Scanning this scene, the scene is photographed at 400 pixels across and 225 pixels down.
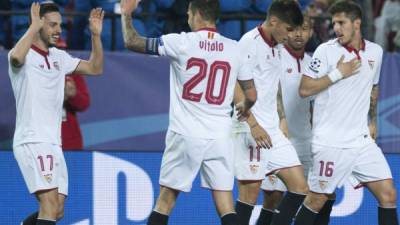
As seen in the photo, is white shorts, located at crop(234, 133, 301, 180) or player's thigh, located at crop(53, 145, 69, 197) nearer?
player's thigh, located at crop(53, 145, 69, 197)

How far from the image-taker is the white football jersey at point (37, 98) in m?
10.2

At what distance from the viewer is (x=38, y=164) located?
10.2 m

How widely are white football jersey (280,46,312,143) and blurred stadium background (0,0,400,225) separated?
3.30ft

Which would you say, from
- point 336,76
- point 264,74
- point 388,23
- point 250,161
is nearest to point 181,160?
point 250,161

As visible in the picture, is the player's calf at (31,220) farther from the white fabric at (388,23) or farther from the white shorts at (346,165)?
the white fabric at (388,23)

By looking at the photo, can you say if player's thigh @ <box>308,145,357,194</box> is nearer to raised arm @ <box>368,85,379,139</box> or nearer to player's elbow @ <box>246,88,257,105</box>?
raised arm @ <box>368,85,379,139</box>

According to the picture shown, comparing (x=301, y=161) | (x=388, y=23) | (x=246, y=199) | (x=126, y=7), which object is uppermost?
(x=126, y=7)

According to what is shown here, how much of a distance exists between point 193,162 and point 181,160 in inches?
3.8

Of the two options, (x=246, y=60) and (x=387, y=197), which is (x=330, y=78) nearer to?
(x=246, y=60)

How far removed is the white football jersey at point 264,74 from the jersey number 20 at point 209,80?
0.64 meters

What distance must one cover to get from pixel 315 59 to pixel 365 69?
40 cm

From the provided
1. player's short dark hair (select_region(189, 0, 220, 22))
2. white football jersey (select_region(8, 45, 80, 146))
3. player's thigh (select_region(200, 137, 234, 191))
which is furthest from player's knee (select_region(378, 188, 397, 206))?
white football jersey (select_region(8, 45, 80, 146))

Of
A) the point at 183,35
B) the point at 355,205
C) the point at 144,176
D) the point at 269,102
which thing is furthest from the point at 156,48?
the point at 355,205

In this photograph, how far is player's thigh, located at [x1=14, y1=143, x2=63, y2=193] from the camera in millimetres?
10203
